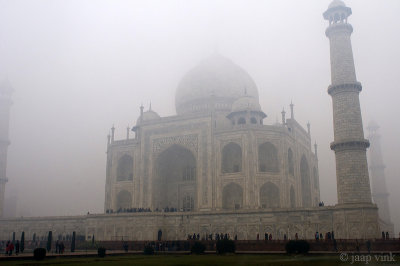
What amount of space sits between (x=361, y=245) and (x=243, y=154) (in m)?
10.8

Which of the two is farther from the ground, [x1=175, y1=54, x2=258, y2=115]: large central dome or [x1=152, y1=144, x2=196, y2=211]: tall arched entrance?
[x1=175, y1=54, x2=258, y2=115]: large central dome

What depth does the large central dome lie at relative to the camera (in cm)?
3309

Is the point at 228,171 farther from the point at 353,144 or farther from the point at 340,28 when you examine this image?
the point at 340,28

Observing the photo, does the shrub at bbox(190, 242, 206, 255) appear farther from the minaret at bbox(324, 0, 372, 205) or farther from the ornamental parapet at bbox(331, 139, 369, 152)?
the ornamental parapet at bbox(331, 139, 369, 152)

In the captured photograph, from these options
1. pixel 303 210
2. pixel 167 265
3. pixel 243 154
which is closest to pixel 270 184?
pixel 243 154

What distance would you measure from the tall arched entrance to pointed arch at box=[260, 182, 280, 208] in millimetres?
5160

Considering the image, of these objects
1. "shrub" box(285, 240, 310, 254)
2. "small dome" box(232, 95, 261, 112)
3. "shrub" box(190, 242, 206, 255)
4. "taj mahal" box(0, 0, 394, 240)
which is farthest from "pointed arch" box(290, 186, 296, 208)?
"shrub" box(285, 240, 310, 254)

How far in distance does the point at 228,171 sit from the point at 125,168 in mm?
8176

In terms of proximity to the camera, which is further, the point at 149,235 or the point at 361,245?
the point at 149,235

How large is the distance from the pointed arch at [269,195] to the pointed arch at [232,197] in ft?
4.22

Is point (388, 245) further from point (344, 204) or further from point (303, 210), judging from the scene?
point (303, 210)

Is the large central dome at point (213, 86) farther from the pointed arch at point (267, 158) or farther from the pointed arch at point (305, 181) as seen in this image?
the pointed arch at point (305, 181)

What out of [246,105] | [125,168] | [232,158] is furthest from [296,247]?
[125,168]

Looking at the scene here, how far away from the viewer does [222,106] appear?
3288cm
